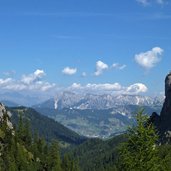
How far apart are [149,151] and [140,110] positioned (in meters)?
5.02

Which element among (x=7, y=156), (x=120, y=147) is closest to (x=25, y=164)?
(x=7, y=156)

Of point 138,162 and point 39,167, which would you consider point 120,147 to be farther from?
point 39,167

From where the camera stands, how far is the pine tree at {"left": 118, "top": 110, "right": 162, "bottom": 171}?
43.8 m

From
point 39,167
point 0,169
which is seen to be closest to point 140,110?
point 0,169

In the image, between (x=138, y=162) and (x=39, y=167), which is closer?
(x=138, y=162)

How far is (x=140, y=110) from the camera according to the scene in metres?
46.9

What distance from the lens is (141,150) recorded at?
44188 millimetres

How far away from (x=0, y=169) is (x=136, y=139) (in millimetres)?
126081

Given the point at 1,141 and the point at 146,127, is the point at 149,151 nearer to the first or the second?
the point at 146,127

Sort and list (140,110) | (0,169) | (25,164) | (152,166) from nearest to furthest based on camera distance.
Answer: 1. (152,166)
2. (140,110)
3. (0,169)
4. (25,164)

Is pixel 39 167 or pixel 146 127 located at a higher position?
pixel 146 127

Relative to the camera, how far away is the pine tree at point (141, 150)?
144 feet

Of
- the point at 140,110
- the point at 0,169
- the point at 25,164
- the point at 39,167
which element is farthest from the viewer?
the point at 39,167

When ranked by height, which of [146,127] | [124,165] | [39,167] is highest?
[146,127]
